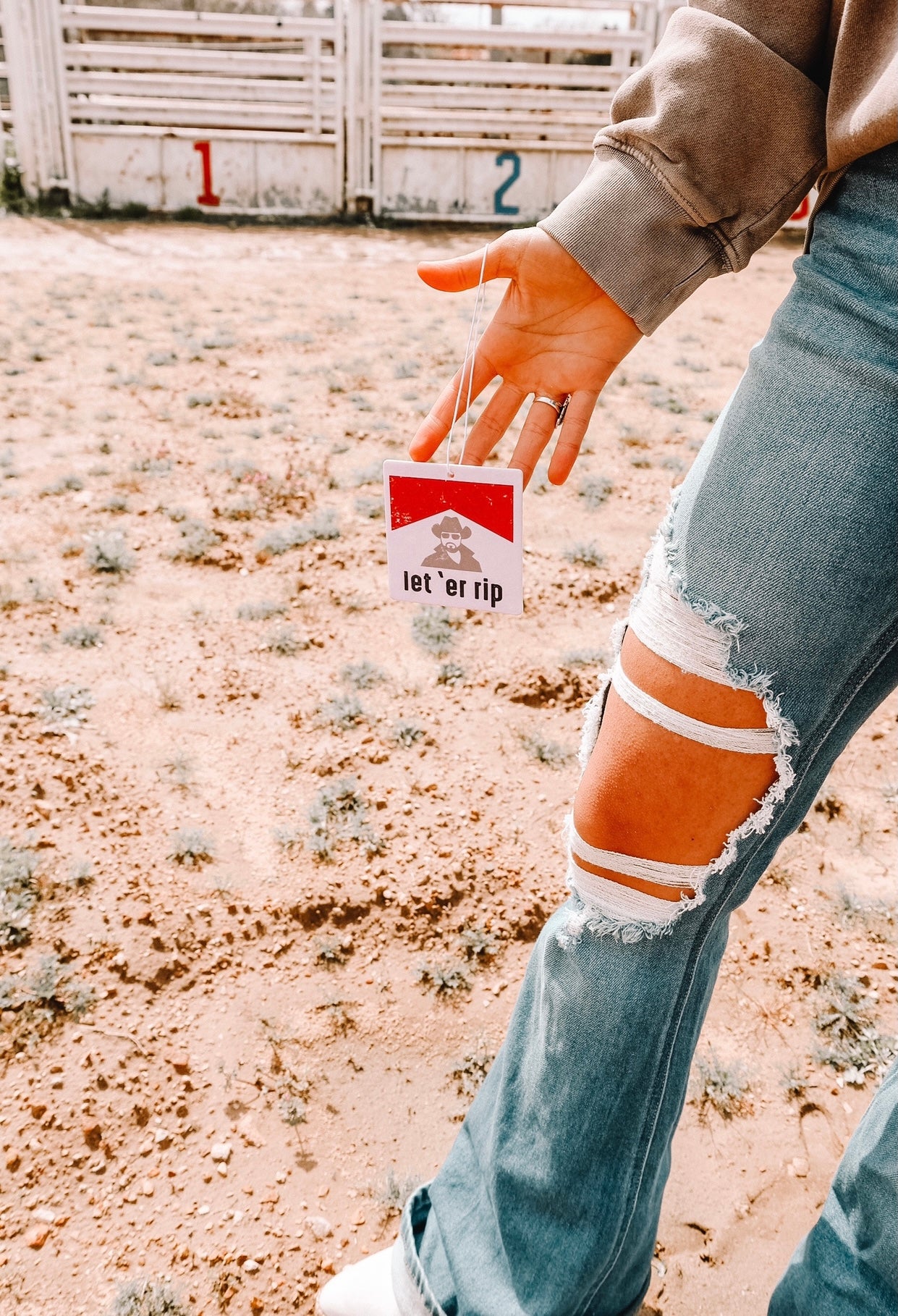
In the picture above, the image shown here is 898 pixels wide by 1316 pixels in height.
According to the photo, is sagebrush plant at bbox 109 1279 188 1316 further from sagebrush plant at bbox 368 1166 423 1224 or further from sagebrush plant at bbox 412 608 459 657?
sagebrush plant at bbox 412 608 459 657

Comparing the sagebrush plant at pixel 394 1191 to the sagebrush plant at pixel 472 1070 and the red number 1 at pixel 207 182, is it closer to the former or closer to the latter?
the sagebrush plant at pixel 472 1070

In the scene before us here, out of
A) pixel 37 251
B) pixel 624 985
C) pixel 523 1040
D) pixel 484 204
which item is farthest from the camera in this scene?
pixel 484 204

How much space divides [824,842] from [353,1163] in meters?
1.34

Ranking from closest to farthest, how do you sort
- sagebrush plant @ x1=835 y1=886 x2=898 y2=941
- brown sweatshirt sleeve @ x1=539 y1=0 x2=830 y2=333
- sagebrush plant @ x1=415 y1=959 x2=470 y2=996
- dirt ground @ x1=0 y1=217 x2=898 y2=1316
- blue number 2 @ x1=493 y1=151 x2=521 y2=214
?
1. brown sweatshirt sleeve @ x1=539 y1=0 x2=830 y2=333
2. dirt ground @ x1=0 y1=217 x2=898 y2=1316
3. sagebrush plant @ x1=415 y1=959 x2=470 y2=996
4. sagebrush plant @ x1=835 y1=886 x2=898 y2=941
5. blue number 2 @ x1=493 y1=151 x2=521 y2=214

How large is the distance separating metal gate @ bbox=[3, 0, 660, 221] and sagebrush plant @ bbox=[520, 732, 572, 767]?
903 centimetres

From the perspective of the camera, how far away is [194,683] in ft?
9.51

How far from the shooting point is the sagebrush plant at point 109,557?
341 centimetres

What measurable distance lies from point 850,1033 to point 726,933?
990mm

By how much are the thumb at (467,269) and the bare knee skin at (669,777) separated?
0.51 metres

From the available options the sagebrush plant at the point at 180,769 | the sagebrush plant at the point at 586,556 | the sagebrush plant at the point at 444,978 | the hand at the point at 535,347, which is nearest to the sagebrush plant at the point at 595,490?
the sagebrush plant at the point at 586,556

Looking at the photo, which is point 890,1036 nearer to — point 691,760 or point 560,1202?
point 560,1202

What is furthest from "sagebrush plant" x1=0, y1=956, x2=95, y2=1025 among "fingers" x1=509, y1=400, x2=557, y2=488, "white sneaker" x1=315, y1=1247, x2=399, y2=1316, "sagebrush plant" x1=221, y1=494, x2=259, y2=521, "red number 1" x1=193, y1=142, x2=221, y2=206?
"red number 1" x1=193, y1=142, x2=221, y2=206

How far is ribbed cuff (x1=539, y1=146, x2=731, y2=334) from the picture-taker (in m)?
1.12

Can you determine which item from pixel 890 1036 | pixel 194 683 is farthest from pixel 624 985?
pixel 194 683
